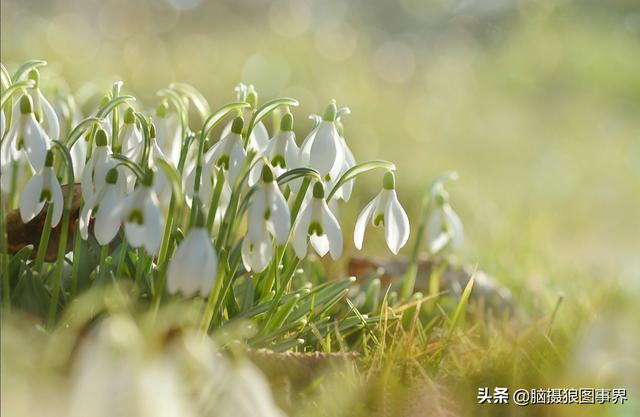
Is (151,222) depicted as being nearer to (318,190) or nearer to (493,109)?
(318,190)

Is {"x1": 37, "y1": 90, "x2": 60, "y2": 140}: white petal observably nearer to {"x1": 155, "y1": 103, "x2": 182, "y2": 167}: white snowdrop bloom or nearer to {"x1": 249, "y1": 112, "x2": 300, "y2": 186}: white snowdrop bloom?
{"x1": 155, "y1": 103, "x2": 182, "y2": 167}: white snowdrop bloom

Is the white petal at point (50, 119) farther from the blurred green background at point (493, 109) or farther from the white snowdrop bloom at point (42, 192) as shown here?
the blurred green background at point (493, 109)

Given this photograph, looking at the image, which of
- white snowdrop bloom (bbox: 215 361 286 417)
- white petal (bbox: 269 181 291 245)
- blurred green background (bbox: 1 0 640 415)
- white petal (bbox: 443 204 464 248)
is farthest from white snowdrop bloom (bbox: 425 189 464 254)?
white snowdrop bloom (bbox: 215 361 286 417)

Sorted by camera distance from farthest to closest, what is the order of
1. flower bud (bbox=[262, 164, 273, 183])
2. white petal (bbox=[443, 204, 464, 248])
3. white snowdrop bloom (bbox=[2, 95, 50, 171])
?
white petal (bbox=[443, 204, 464, 248])
white snowdrop bloom (bbox=[2, 95, 50, 171])
flower bud (bbox=[262, 164, 273, 183])

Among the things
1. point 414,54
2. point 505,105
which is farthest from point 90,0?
point 505,105

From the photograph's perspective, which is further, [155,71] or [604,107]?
[604,107]

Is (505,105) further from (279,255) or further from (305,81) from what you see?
(279,255)
